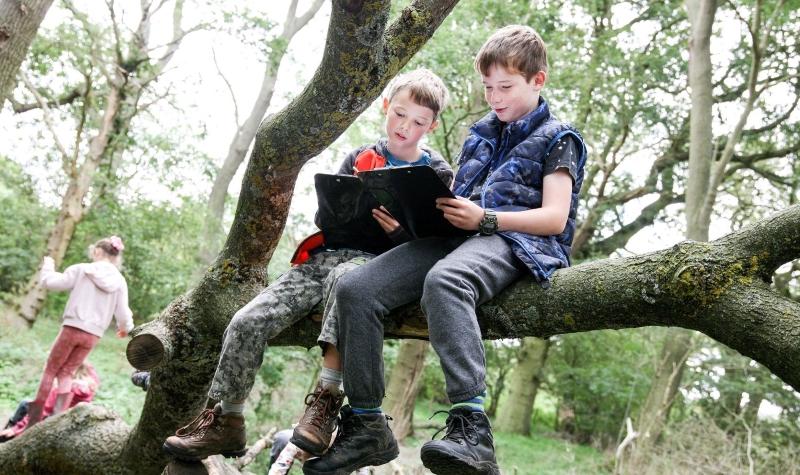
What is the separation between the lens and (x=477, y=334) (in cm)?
238

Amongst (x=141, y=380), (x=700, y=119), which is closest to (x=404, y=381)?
(x=700, y=119)

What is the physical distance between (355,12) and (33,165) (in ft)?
44.6

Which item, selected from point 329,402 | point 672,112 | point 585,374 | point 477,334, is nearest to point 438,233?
point 477,334

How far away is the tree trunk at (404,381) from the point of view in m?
10.2

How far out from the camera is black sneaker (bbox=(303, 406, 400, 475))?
2.47m

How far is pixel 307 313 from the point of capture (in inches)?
119

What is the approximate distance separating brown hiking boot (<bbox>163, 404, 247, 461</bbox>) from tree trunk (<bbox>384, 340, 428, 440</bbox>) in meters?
7.22

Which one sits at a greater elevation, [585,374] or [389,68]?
[389,68]

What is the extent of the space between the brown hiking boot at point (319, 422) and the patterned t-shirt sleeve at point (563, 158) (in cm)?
114

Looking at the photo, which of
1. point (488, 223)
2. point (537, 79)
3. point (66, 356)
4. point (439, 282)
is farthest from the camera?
point (66, 356)

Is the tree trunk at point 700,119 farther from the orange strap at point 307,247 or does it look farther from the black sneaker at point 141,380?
the orange strap at point 307,247

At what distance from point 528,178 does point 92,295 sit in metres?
4.63

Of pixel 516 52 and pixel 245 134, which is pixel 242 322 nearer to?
pixel 516 52

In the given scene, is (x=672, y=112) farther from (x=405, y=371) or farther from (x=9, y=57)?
(x=9, y=57)
